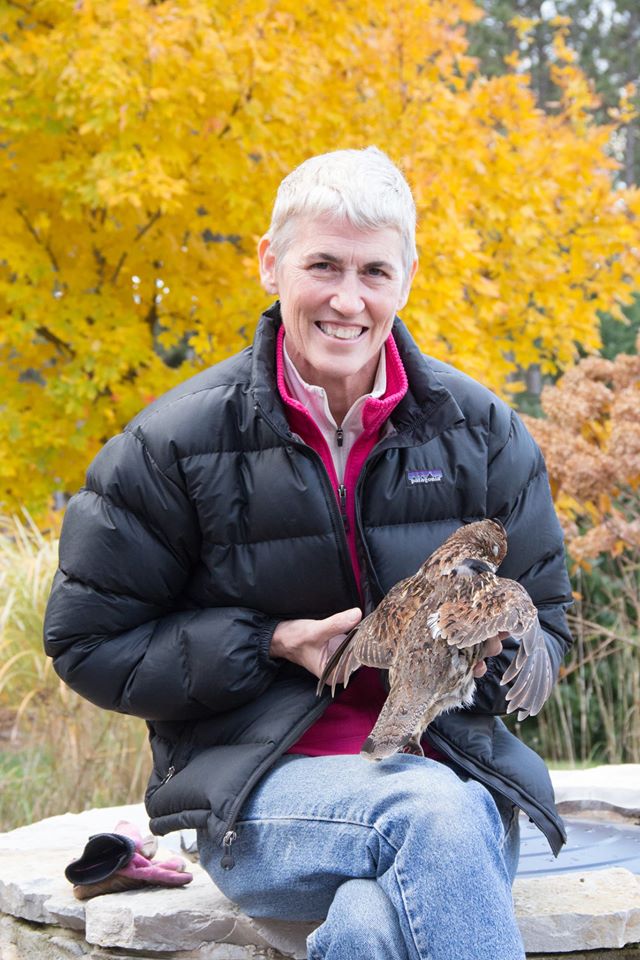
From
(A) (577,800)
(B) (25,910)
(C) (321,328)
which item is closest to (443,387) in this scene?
(C) (321,328)

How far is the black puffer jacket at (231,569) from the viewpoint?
264cm

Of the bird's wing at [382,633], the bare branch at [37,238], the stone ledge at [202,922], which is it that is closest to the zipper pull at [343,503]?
the bird's wing at [382,633]

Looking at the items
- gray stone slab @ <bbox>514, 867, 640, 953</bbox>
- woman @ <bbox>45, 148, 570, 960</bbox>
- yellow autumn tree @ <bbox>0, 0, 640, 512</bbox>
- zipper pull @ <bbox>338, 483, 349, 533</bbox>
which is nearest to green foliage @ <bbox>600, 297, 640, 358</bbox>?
yellow autumn tree @ <bbox>0, 0, 640, 512</bbox>

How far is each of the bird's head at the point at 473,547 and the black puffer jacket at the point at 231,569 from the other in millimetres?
208

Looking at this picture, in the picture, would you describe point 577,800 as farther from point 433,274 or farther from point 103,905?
point 433,274

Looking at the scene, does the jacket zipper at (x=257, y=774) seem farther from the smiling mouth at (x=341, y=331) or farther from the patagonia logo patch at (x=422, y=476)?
the smiling mouth at (x=341, y=331)

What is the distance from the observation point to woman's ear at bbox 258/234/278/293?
9.49 feet

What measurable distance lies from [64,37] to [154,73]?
56 centimetres

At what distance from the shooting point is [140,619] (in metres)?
2.74

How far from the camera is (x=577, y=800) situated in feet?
14.2

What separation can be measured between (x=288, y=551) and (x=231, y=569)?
5.8 inches

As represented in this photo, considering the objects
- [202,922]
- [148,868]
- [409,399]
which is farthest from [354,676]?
[148,868]

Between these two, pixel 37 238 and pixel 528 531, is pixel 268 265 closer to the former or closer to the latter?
pixel 528 531

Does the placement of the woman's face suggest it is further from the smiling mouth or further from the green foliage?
the green foliage
